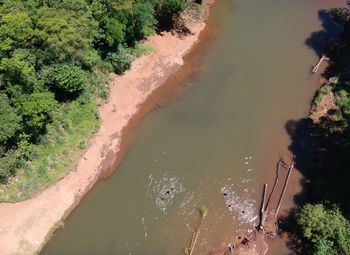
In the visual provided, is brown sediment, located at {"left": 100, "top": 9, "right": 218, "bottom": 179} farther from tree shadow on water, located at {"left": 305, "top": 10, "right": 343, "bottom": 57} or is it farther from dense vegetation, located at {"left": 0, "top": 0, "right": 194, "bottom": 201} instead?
tree shadow on water, located at {"left": 305, "top": 10, "right": 343, "bottom": 57}

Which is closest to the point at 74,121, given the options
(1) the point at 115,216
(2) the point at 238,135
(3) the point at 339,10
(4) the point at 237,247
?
(1) the point at 115,216

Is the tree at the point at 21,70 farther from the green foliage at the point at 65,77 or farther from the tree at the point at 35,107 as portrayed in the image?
the green foliage at the point at 65,77

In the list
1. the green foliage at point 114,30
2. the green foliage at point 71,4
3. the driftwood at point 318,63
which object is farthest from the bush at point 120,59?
the driftwood at point 318,63

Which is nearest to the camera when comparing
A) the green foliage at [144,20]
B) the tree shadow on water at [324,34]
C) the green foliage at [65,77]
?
the green foliage at [65,77]

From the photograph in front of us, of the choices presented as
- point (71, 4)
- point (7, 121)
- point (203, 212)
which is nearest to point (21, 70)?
point (7, 121)

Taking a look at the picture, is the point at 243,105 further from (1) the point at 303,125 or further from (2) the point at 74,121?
(2) the point at 74,121

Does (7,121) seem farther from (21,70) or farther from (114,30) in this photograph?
(114,30)
